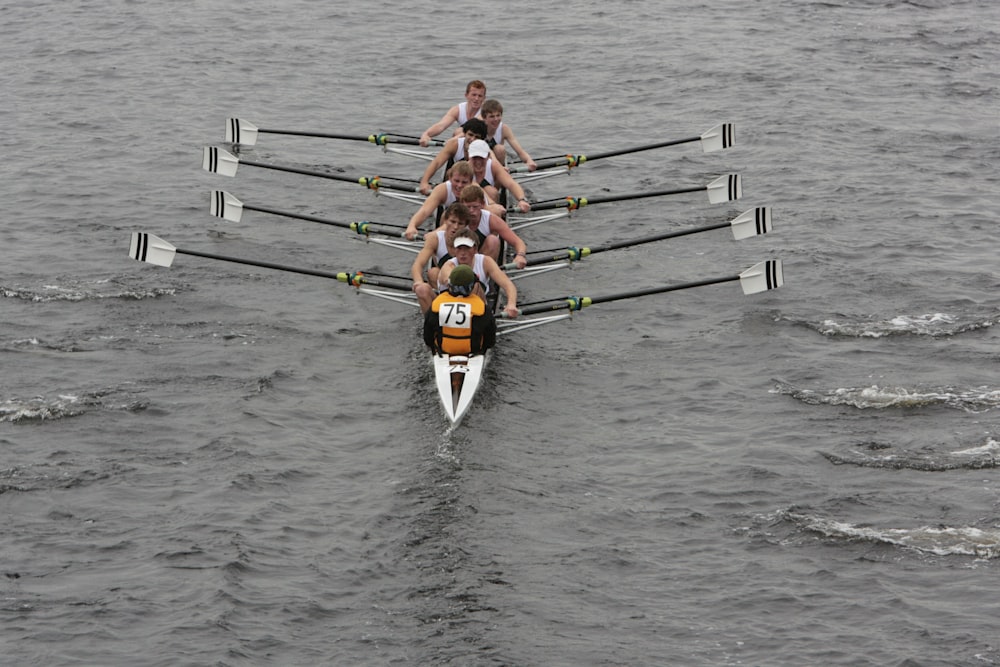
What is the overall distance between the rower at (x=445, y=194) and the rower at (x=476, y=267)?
1258 millimetres

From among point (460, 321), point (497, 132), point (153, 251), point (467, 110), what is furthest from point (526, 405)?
point (467, 110)

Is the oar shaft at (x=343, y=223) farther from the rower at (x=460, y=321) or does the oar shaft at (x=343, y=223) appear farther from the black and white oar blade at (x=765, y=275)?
the black and white oar blade at (x=765, y=275)

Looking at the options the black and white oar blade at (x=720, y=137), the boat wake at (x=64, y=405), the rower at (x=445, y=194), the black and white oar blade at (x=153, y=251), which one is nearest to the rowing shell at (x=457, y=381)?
the rower at (x=445, y=194)

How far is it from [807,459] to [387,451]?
15.5 ft

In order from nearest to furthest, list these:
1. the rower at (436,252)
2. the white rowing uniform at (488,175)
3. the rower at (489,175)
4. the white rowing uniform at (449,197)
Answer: the rower at (436,252)
the white rowing uniform at (449,197)
the rower at (489,175)
the white rowing uniform at (488,175)

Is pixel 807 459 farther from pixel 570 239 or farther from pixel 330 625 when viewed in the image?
pixel 570 239

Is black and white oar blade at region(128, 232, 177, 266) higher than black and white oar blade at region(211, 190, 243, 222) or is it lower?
lower

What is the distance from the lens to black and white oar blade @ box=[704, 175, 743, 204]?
23.6 metres

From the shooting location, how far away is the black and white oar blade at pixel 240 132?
26.2 meters

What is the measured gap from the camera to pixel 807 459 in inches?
627

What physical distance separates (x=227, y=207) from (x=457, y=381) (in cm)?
732

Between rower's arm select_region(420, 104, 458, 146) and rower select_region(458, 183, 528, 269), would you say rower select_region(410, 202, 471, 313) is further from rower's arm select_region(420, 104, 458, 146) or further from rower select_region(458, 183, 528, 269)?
rower's arm select_region(420, 104, 458, 146)

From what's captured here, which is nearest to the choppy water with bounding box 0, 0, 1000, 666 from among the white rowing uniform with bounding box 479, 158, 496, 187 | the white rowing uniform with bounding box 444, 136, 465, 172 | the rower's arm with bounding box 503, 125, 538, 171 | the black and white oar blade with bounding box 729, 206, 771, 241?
the black and white oar blade with bounding box 729, 206, 771, 241

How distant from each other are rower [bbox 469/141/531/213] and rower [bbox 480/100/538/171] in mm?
1108
